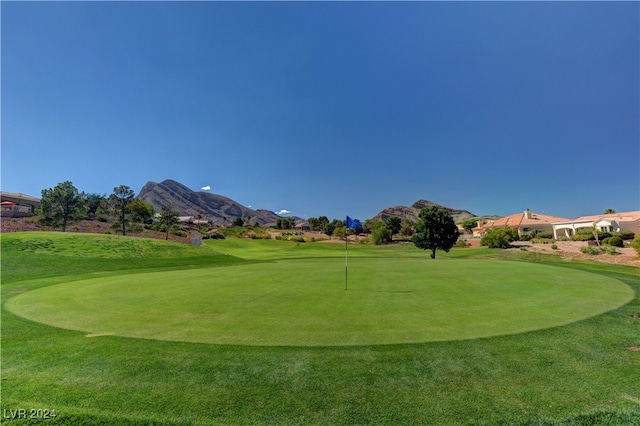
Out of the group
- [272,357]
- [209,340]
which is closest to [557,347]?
[272,357]

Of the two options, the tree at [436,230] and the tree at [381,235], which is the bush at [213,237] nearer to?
the tree at [381,235]

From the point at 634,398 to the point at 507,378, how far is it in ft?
5.17

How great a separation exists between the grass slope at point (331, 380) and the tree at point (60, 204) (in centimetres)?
5110

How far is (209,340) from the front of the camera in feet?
21.7

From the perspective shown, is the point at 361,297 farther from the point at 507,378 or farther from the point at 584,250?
the point at 584,250

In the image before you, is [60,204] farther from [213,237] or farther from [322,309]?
[322,309]

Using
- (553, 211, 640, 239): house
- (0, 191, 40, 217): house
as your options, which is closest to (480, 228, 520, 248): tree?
(553, 211, 640, 239): house

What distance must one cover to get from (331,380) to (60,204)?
59.0 m

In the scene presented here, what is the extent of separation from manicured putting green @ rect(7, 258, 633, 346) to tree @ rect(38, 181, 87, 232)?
42964 millimetres

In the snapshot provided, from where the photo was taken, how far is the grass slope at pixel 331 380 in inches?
154

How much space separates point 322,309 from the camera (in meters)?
9.21

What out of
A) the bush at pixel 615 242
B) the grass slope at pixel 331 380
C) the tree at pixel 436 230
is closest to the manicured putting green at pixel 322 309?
the grass slope at pixel 331 380

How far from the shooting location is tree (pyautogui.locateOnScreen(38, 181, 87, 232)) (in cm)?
4575

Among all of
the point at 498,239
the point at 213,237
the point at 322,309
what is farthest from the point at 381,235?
the point at 322,309
